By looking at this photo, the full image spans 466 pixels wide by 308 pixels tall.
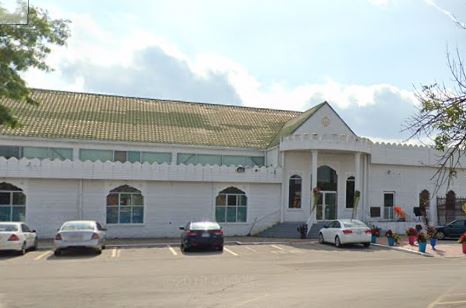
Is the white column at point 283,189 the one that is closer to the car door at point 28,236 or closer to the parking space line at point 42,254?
the parking space line at point 42,254

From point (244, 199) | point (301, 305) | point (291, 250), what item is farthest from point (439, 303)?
point (244, 199)

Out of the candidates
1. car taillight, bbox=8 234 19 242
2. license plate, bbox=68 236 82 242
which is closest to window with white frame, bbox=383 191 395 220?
license plate, bbox=68 236 82 242

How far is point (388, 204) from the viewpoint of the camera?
1497 inches

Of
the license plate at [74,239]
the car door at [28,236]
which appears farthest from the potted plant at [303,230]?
the car door at [28,236]

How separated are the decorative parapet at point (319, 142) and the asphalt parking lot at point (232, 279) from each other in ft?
37.2

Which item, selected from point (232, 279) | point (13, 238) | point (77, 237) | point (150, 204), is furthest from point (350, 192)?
point (232, 279)

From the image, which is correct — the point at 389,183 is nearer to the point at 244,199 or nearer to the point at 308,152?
the point at 308,152

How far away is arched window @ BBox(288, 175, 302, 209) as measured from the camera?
35031 millimetres

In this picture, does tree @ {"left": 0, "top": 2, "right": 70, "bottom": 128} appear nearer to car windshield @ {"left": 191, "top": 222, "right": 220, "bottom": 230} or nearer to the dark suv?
car windshield @ {"left": 191, "top": 222, "right": 220, "bottom": 230}

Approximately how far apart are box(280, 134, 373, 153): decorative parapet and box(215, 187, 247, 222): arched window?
13.7 ft

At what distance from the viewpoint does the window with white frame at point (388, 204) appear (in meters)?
37.8

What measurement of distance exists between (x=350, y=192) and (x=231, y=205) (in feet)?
28.4

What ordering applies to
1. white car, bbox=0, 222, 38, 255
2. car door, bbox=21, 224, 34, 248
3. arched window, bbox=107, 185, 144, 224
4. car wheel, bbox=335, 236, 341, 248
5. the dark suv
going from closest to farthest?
1. white car, bbox=0, 222, 38, 255
2. car door, bbox=21, 224, 34, 248
3. car wheel, bbox=335, 236, 341, 248
4. arched window, bbox=107, 185, 144, 224
5. the dark suv

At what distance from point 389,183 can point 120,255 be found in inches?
884
